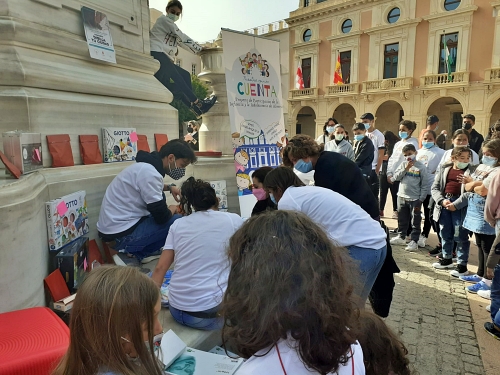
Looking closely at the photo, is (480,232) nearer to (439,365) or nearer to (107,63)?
(439,365)

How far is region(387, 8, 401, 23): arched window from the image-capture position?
25.7 meters

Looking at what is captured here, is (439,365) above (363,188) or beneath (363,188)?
beneath

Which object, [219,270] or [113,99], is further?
[113,99]

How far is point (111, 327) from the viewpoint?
1263 mm

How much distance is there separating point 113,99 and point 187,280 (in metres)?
2.46

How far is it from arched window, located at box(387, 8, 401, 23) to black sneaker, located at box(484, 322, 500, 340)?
89.0ft

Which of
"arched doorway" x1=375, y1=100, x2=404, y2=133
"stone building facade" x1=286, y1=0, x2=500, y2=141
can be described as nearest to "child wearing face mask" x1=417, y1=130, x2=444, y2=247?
"stone building facade" x1=286, y1=0, x2=500, y2=141

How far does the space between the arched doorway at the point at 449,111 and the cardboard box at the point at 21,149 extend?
27562 millimetres

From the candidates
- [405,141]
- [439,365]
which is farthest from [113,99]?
[405,141]

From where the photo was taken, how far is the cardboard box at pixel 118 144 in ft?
12.8

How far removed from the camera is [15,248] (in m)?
2.09

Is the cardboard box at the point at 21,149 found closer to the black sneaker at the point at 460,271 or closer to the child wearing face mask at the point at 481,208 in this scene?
the child wearing face mask at the point at 481,208

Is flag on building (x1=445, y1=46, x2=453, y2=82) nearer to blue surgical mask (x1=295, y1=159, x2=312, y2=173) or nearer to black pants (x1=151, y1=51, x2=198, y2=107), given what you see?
black pants (x1=151, y1=51, x2=198, y2=107)

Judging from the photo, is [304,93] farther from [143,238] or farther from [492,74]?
[143,238]
